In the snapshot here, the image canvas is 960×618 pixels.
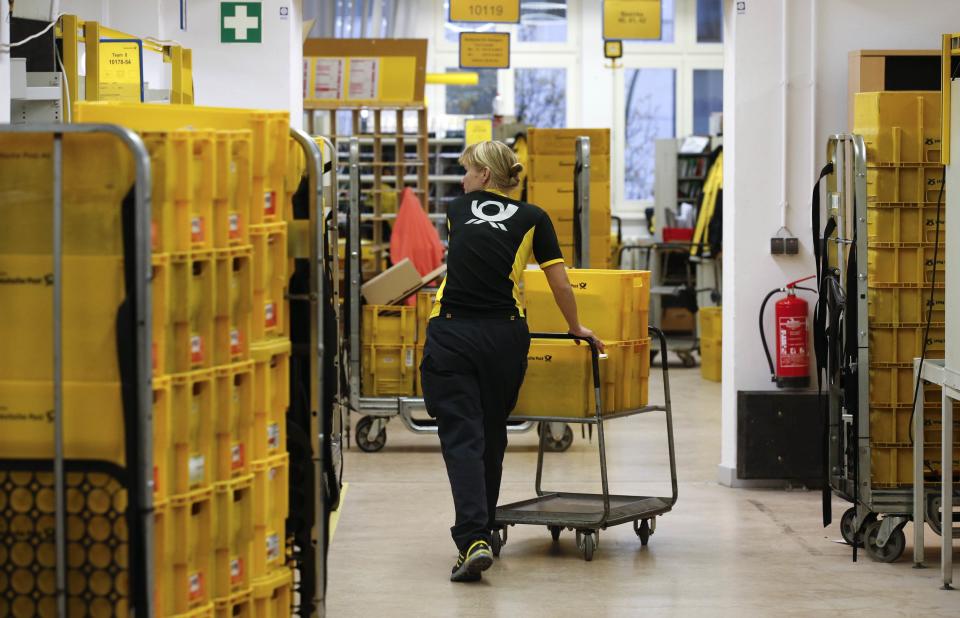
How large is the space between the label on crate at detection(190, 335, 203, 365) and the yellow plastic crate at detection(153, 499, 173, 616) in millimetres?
328

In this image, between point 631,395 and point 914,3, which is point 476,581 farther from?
point 914,3

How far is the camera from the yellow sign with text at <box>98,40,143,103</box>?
222 inches

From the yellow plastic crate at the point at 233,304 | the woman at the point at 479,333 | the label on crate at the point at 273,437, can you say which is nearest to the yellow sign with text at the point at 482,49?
the woman at the point at 479,333

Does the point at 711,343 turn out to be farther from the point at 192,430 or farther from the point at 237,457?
the point at 192,430

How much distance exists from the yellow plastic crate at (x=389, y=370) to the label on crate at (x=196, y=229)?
546 centimetres

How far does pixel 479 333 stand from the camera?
5.43 m

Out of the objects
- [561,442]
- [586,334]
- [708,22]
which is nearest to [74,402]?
[586,334]

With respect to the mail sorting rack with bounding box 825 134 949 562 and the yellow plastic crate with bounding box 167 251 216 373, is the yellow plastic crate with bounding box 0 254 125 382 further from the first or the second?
the mail sorting rack with bounding box 825 134 949 562

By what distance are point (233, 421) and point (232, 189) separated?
1.81 ft

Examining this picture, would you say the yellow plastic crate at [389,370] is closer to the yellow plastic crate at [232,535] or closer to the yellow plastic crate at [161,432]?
the yellow plastic crate at [232,535]

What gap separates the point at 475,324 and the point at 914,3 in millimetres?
3549

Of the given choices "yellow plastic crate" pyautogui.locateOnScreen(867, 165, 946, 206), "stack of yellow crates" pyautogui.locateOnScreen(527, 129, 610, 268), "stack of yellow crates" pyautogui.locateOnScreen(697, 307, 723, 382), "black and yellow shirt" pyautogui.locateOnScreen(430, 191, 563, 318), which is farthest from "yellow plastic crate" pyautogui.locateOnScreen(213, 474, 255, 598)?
"stack of yellow crates" pyautogui.locateOnScreen(697, 307, 723, 382)

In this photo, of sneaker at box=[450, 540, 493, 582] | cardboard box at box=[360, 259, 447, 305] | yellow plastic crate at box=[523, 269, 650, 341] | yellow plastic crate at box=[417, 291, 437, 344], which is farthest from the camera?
cardboard box at box=[360, 259, 447, 305]

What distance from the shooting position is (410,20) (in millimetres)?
17984
